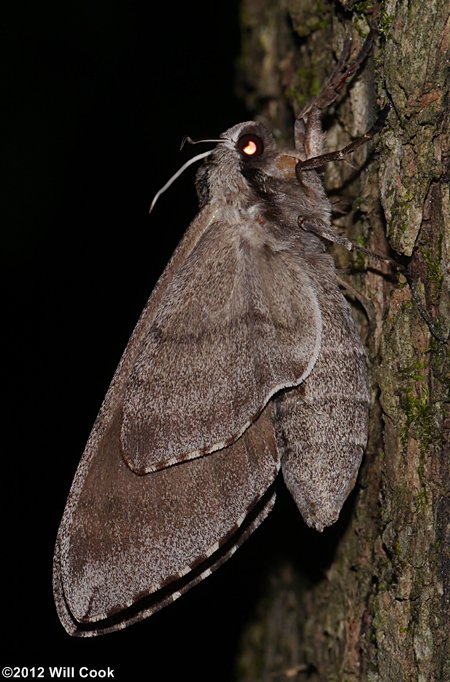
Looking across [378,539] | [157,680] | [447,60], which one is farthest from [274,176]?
[157,680]

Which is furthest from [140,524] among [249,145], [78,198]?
[78,198]

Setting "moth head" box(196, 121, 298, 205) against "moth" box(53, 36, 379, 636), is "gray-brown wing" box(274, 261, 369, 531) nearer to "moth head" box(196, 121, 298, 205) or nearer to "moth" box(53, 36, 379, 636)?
"moth" box(53, 36, 379, 636)

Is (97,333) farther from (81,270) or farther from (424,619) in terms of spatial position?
(424,619)

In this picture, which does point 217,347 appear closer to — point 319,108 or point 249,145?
point 249,145

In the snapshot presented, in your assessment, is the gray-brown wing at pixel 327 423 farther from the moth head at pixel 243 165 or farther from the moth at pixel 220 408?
the moth head at pixel 243 165
